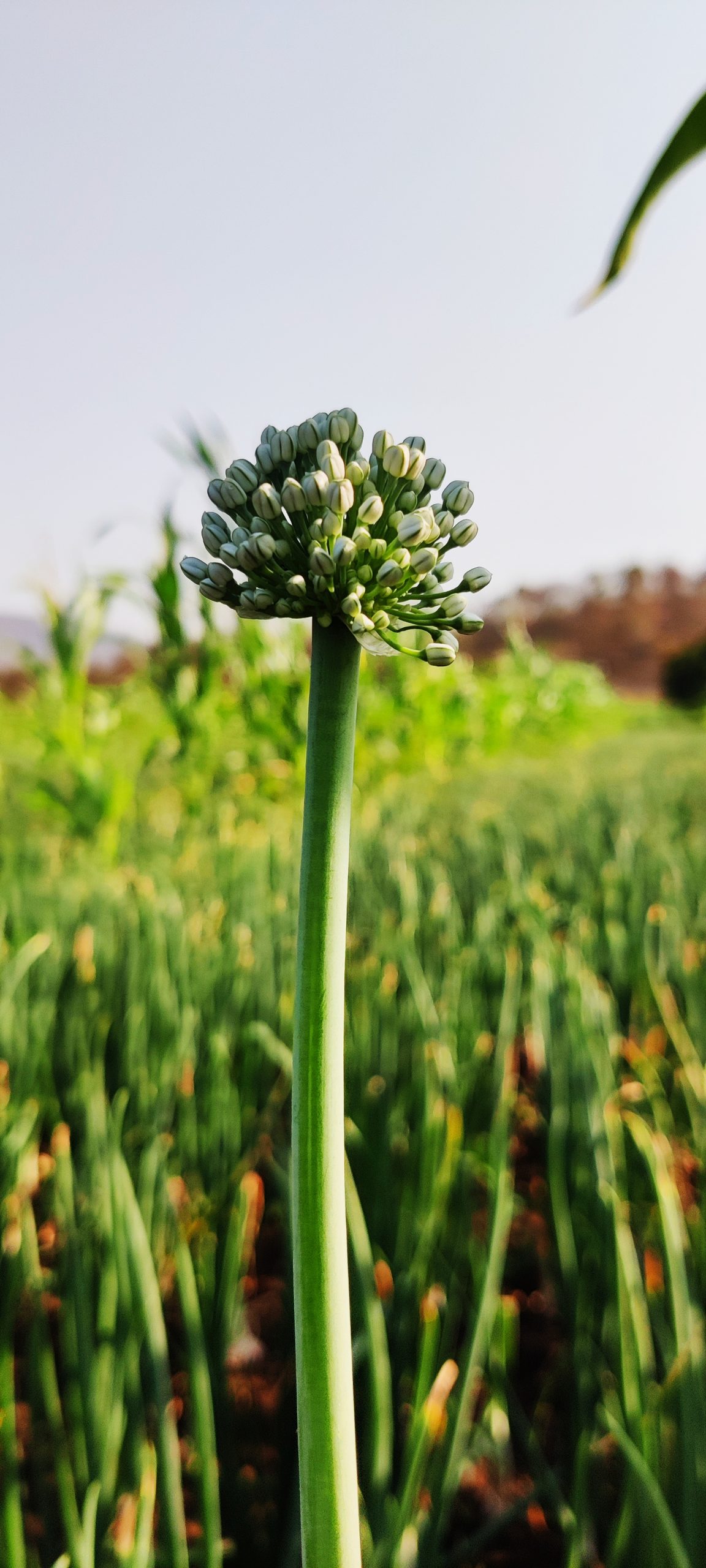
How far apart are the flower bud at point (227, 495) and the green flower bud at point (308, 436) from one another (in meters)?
0.02

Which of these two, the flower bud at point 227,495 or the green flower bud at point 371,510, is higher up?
the flower bud at point 227,495

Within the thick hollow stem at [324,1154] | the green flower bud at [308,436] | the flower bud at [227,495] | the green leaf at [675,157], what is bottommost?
the thick hollow stem at [324,1154]

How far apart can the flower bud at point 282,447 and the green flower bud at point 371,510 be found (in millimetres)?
19

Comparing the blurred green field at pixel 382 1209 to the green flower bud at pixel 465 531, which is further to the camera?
the blurred green field at pixel 382 1209

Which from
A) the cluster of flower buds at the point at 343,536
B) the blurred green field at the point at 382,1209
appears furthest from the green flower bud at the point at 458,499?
the blurred green field at the point at 382,1209

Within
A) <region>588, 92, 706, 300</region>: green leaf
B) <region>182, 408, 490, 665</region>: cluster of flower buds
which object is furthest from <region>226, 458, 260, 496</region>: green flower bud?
<region>588, 92, 706, 300</region>: green leaf

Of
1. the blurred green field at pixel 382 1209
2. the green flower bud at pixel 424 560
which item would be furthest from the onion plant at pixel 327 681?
the blurred green field at pixel 382 1209

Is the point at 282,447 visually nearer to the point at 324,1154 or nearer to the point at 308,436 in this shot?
the point at 308,436

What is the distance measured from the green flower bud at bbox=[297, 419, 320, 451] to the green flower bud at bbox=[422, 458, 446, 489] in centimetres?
3

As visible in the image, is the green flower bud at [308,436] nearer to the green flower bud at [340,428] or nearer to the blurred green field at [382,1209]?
the green flower bud at [340,428]

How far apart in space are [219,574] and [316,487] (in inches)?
1.1

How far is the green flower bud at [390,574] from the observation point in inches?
8.1

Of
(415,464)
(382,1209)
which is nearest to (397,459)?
(415,464)

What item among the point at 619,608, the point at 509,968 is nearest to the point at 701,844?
the point at 509,968
